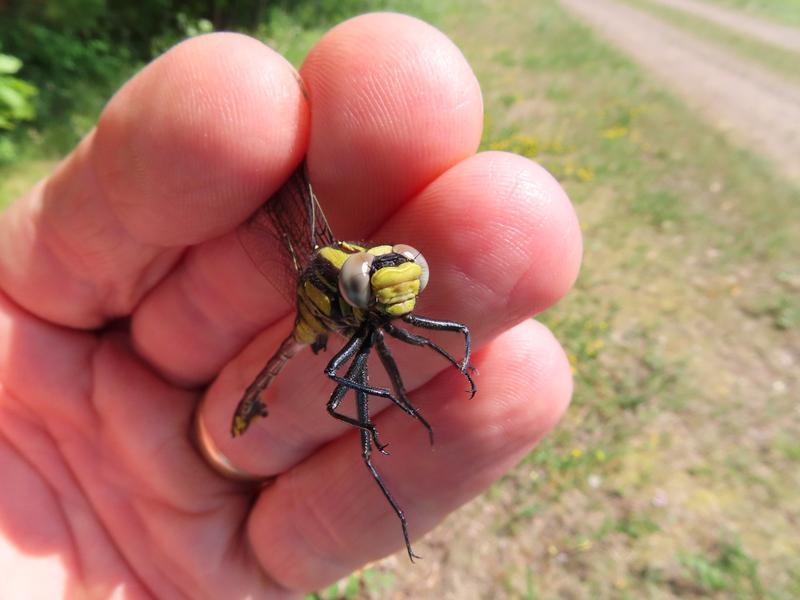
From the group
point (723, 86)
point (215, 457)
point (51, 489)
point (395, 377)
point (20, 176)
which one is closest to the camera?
point (395, 377)

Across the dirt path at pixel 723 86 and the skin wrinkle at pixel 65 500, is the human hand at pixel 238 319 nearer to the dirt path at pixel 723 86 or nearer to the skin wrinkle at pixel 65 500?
the skin wrinkle at pixel 65 500

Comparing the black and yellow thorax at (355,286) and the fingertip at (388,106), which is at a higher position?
the fingertip at (388,106)

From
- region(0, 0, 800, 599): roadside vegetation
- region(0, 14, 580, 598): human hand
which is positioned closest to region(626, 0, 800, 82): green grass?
region(0, 0, 800, 599): roadside vegetation

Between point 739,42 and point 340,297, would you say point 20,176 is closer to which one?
point 340,297

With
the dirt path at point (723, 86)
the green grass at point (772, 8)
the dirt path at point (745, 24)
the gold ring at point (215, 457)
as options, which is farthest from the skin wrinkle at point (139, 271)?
the green grass at point (772, 8)

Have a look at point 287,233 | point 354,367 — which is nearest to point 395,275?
point 354,367

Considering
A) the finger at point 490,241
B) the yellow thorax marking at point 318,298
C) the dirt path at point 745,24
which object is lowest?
the dirt path at point 745,24

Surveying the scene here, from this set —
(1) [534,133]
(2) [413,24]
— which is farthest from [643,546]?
(1) [534,133]
